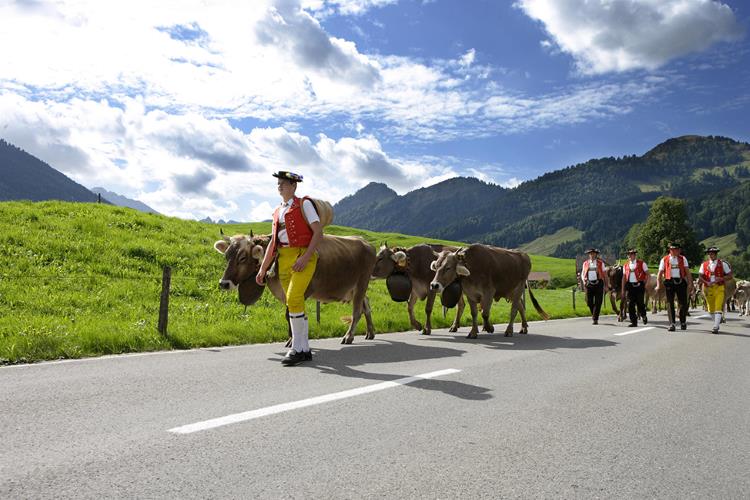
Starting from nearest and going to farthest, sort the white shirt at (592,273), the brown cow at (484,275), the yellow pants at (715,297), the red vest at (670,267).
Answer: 1. the brown cow at (484,275)
2. the red vest at (670,267)
3. the yellow pants at (715,297)
4. the white shirt at (592,273)

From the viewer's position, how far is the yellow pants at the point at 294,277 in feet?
24.1

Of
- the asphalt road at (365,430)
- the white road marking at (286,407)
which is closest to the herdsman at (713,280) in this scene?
the asphalt road at (365,430)

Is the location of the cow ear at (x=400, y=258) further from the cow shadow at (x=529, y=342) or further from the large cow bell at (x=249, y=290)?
the large cow bell at (x=249, y=290)

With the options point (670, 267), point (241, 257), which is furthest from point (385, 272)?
point (670, 267)

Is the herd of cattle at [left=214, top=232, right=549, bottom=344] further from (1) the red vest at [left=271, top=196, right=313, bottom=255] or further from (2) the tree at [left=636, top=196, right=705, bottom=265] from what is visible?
(2) the tree at [left=636, top=196, right=705, bottom=265]

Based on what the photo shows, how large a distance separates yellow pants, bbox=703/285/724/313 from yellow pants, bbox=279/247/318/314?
13311mm

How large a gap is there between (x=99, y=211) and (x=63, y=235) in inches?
226

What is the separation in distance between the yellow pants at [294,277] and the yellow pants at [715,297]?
43.7 feet

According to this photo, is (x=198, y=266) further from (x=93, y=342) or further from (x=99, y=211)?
(x=93, y=342)

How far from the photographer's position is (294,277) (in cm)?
736

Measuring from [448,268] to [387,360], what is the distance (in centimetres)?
448

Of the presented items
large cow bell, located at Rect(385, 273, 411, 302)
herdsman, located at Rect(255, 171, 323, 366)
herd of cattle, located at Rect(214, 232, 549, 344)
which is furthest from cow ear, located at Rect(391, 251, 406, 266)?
herdsman, located at Rect(255, 171, 323, 366)

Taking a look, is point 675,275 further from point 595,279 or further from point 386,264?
point 386,264

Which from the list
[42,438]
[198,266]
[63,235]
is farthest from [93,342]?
[63,235]
